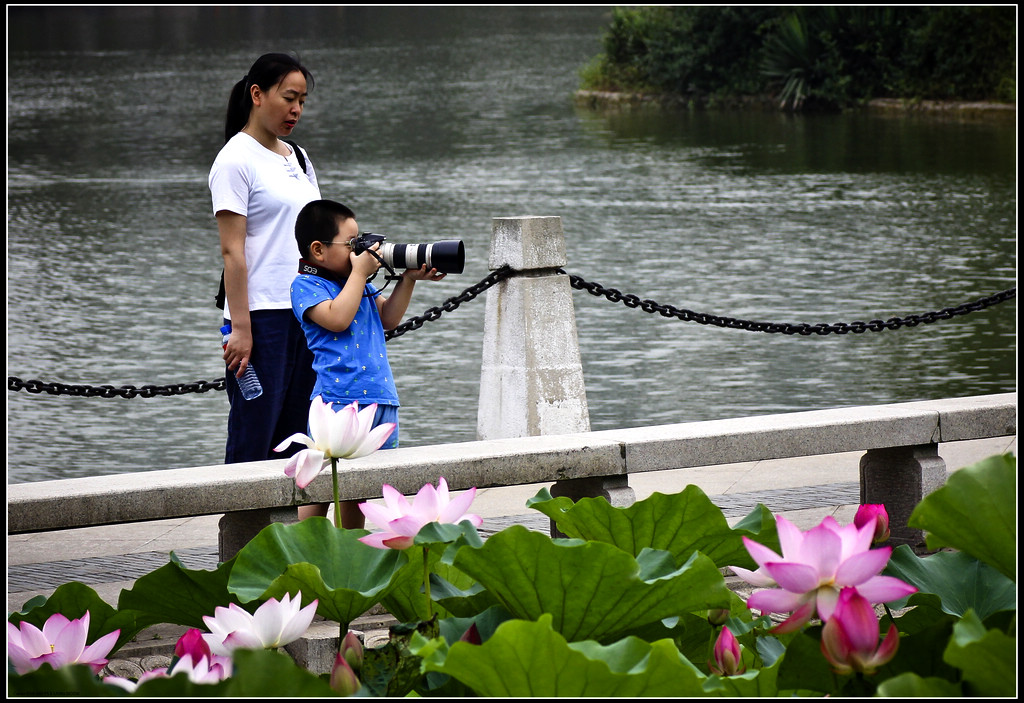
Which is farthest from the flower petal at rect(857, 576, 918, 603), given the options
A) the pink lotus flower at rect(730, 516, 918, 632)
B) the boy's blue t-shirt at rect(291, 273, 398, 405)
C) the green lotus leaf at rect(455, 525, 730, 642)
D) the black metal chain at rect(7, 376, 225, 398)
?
the black metal chain at rect(7, 376, 225, 398)

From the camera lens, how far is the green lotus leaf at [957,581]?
168cm

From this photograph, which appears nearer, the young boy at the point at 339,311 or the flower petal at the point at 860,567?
the flower petal at the point at 860,567

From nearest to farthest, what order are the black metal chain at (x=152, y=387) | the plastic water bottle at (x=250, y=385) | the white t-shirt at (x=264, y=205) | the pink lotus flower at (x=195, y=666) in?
the pink lotus flower at (x=195, y=666), the white t-shirt at (x=264, y=205), the plastic water bottle at (x=250, y=385), the black metal chain at (x=152, y=387)

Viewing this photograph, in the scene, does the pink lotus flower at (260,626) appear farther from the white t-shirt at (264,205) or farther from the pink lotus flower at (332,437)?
the white t-shirt at (264,205)

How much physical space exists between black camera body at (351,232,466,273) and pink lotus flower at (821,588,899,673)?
8.58 ft

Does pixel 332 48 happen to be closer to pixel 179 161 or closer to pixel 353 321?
pixel 179 161

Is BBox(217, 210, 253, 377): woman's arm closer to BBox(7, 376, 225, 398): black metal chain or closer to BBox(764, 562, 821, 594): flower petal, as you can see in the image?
BBox(7, 376, 225, 398): black metal chain

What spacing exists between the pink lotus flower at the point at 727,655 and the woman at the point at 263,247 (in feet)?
9.51

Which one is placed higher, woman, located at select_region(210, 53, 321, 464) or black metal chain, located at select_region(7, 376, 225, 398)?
woman, located at select_region(210, 53, 321, 464)

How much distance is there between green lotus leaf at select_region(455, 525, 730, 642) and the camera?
1.56 m

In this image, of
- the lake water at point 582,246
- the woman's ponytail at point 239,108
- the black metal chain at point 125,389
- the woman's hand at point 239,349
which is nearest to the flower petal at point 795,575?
the woman's hand at point 239,349

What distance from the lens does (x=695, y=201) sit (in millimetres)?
20406

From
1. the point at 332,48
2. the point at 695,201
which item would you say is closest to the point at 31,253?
the point at 695,201

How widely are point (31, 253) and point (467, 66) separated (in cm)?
4534
